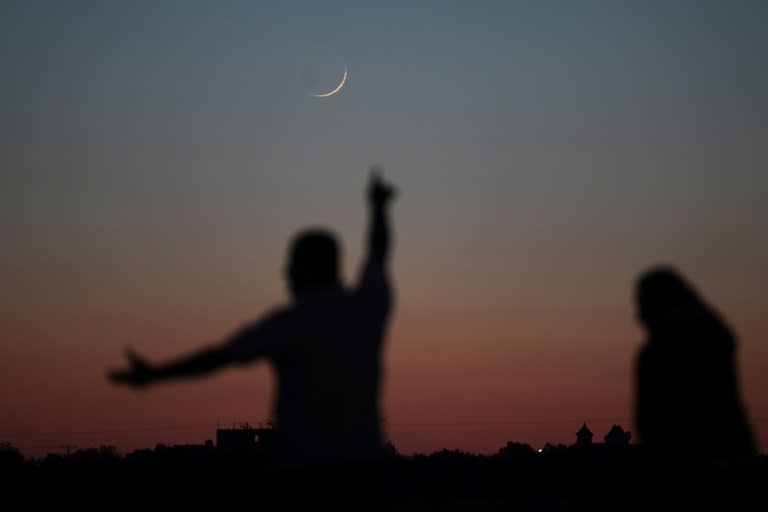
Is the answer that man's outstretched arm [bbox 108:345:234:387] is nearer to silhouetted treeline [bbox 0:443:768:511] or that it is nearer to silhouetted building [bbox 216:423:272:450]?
silhouetted treeline [bbox 0:443:768:511]

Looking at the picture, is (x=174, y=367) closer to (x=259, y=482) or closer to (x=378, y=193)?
(x=378, y=193)

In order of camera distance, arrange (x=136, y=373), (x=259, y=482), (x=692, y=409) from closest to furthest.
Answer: (x=136, y=373), (x=692, y=409), (x=259, y=482)

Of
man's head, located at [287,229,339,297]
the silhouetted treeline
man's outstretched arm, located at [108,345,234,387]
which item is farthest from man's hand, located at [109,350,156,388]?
the silhouetted treeline

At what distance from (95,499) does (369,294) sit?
3733 centimetres

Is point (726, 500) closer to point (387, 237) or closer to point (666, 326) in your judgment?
point (666, 326)

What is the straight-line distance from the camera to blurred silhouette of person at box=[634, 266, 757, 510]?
322 inches

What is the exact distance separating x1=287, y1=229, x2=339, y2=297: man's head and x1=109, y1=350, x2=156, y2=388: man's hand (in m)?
0.83

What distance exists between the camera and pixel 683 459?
824cm

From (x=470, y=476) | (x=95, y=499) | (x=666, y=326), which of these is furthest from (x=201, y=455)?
(x=666, y=326)

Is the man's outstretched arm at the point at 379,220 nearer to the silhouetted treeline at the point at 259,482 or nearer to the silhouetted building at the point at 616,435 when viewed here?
the silhouetted treeline at the point at 259,482

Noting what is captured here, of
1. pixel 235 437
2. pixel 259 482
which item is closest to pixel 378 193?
pixel 259 482

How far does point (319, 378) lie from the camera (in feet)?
20.1

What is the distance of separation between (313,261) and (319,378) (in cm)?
58

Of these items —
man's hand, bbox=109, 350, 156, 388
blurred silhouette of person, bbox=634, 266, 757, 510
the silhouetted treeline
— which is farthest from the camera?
the silhouetted treeline
